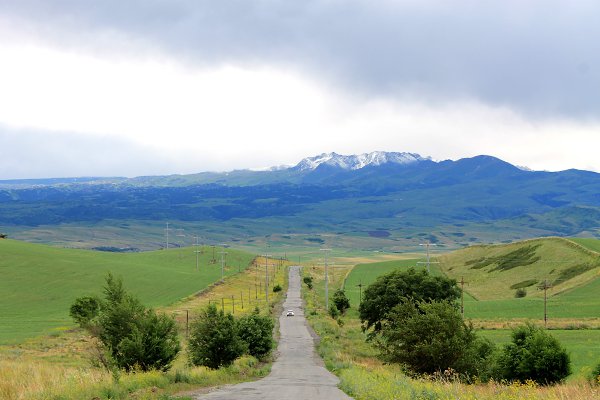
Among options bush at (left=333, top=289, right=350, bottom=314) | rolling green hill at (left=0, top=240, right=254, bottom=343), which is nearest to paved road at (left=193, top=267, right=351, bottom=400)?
bush at (left=333, top=289, right=350, bottom=314)

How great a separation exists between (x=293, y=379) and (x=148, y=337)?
32.9 ft

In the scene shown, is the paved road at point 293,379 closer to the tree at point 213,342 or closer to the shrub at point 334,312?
the tree at point 213,342

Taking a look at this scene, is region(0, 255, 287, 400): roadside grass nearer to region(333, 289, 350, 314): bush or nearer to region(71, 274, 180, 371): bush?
region(71, 274, 180, 371): bush

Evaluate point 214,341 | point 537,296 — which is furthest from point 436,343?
point 537,296

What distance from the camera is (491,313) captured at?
92.4m

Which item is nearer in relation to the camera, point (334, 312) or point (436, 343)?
point (436, 343)

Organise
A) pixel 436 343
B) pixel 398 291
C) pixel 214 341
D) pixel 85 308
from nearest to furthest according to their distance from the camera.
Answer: pixel 436 343
pixel 214 341
pixel 398 291
pixel 85 308

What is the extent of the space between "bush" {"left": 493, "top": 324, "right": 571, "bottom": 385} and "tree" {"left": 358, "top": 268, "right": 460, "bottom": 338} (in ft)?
79.7

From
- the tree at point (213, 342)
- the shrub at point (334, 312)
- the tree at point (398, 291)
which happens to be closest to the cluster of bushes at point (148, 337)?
the tree at point (213, 342)

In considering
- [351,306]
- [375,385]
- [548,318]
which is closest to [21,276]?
[351,306]

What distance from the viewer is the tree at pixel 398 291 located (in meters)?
66.9

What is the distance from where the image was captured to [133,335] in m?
36.2

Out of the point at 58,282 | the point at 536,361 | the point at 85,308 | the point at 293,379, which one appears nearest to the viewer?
the point at 536,361

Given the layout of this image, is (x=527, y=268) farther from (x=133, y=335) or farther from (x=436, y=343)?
(x=133, y=335)
